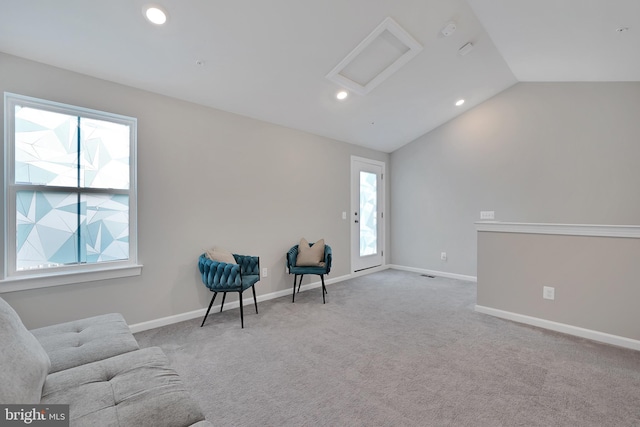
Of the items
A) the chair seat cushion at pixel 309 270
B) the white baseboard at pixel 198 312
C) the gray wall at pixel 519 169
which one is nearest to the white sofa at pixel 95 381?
the white baseboard at pixel 198 312

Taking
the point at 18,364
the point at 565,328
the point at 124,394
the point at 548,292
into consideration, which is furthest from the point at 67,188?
the point at 565,328

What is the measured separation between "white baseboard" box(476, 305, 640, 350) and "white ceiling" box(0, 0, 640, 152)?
2.76 metres

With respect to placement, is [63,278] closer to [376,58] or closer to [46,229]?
[46,229]

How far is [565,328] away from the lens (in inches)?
110

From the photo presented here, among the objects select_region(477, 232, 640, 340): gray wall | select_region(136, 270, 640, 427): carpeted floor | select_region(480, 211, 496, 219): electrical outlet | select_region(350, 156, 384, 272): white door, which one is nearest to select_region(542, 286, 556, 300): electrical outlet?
select_region(477, 232, 640, 340): gray wall

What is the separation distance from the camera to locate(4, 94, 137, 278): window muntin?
227 centimetres

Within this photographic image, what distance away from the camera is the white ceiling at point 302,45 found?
2.12 m

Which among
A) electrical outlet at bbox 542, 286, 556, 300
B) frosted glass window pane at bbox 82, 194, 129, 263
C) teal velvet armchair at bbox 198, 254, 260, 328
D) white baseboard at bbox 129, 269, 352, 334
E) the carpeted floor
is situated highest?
frosted glass window pane at bbox 82, 194, 129, 263

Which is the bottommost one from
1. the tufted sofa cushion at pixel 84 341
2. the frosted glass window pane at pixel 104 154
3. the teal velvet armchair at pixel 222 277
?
the tufted sofa cushion at pixel 84 341

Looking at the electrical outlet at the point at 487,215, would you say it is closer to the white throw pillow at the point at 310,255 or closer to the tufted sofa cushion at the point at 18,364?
the white throw pillow at the point at 310,255

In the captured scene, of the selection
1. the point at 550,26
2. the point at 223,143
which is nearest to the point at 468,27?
the point at 550,26

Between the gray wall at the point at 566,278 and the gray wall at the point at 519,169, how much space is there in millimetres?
1478

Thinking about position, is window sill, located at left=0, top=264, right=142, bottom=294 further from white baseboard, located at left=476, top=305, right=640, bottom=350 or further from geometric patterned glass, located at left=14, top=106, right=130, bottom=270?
white baseboard, located at left=476, top=305, right=640, bottom=350

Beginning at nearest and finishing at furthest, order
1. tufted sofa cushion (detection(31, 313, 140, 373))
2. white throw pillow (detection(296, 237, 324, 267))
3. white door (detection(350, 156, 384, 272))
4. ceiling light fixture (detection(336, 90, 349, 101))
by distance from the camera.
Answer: tufted sofa cushion (detection(31, 313, 140, 373)), ceiling light fixture (detection(336, 90, 349, 101)), white throw pillow (detection(296, 237, 324, 267)), white door (detection(350, 156, 384, 272))
